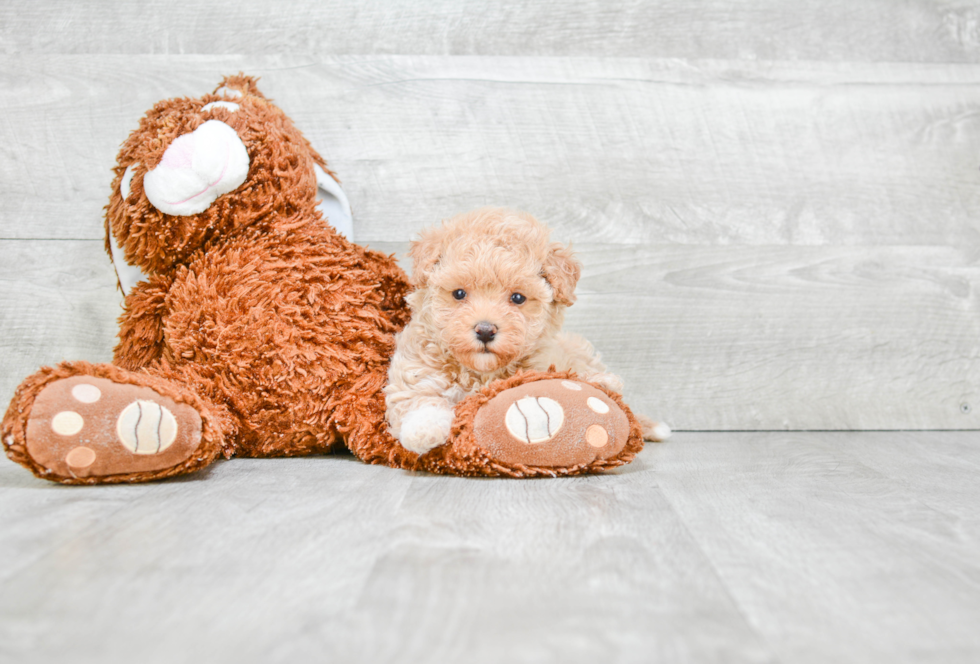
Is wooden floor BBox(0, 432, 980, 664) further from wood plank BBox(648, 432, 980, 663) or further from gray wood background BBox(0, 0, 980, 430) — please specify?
gray wood background BBox(0, 0, 980, 430)

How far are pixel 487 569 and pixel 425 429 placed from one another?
32 cm

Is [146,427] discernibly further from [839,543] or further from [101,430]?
[839,543]

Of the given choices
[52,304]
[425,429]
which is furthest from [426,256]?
[52,304]

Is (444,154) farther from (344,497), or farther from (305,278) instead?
(344,497)

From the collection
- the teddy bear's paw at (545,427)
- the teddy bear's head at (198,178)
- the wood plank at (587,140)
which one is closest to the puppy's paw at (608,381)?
the teddy bear's paw at (545,427)

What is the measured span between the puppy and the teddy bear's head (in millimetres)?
240

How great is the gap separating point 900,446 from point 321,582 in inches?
41.7

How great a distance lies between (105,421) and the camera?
0.85 meters

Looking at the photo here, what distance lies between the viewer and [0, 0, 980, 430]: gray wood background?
1324 mm

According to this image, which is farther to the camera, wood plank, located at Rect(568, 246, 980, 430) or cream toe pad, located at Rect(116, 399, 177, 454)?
wood plank, located at Rect(568, 246, 980, 430)

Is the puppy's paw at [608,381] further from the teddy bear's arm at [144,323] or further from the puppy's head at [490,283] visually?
the teddy bear's arm at [144,323]

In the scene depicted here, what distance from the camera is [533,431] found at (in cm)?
92

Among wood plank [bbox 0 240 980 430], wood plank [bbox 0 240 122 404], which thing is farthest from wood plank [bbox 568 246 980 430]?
wood plank [bbox 0 240 122 404]

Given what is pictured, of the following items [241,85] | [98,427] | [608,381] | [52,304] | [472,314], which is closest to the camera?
[98,427]
